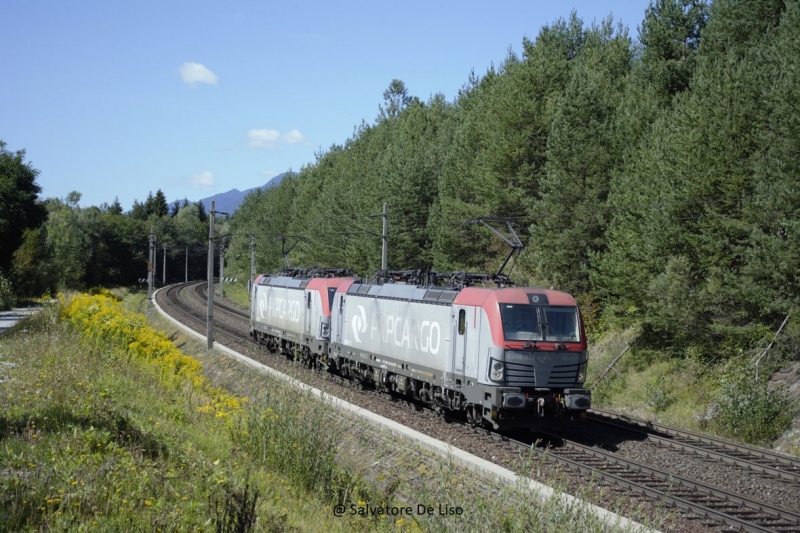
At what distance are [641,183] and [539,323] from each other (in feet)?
27.8

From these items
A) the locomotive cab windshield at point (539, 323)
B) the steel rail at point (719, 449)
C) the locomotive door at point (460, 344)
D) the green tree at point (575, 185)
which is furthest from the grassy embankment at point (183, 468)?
the green tree at point (575, 185)

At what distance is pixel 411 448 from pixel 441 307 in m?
4.29

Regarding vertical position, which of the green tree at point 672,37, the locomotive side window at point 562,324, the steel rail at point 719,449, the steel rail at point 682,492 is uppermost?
the green tree at point 672,37

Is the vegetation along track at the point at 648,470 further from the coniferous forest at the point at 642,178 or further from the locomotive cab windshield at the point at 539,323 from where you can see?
the coniferous forest at the point at 642,178

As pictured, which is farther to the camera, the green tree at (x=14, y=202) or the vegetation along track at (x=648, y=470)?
the green tree at (x=14, y=202)

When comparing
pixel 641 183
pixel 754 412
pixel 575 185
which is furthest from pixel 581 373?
pixel 575 185

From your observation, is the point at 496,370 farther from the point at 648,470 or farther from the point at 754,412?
the point at 754,412

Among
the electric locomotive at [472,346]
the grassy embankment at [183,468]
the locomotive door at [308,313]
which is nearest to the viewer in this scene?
the grassy embankment at [183,468]

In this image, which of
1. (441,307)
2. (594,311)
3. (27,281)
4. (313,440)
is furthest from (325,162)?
(313,440)

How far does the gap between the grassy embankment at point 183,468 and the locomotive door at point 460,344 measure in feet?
8.43

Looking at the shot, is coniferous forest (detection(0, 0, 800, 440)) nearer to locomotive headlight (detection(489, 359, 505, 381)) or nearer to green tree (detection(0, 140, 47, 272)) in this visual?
green tree (detection(0, 140, 47, 272))

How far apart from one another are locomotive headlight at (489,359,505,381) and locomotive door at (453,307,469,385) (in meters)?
1.17

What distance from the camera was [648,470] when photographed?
13.0 m

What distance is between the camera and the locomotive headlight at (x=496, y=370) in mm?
14657
